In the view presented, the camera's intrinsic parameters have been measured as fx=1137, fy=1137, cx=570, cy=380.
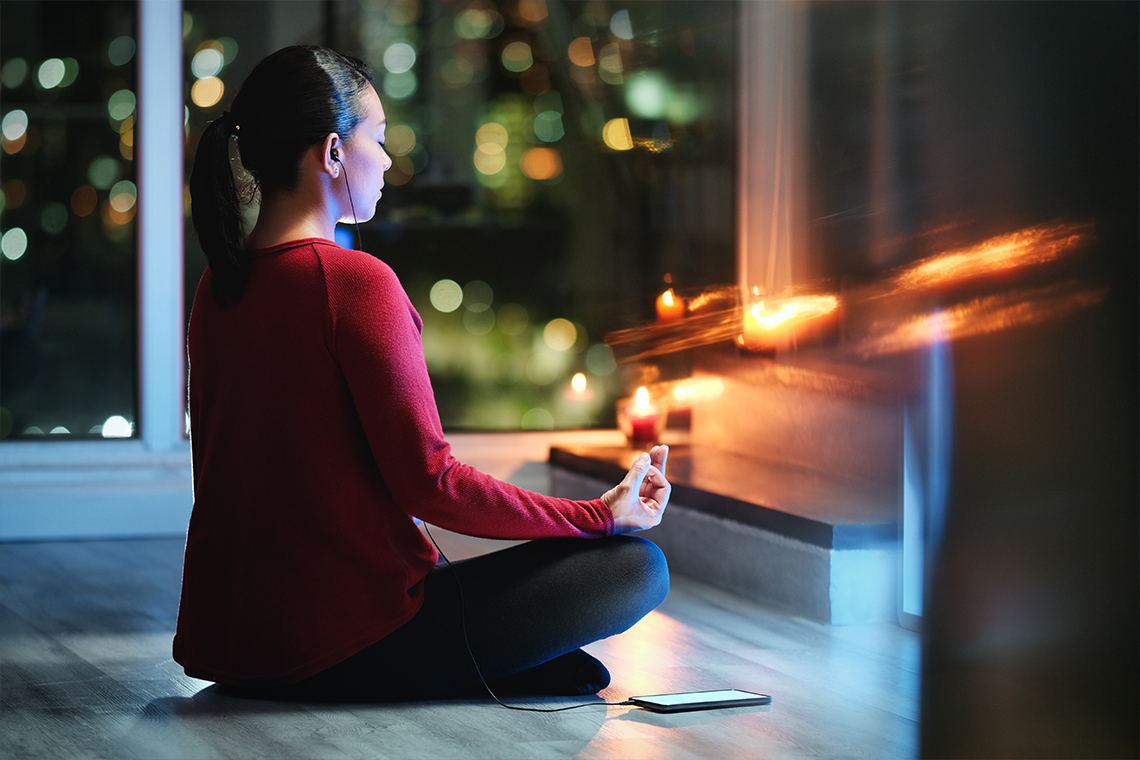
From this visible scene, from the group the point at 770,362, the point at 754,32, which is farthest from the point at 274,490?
the point at 754,32

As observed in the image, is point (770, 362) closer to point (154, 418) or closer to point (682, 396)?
point (682, 396)

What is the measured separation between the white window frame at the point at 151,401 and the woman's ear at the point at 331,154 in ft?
5.30

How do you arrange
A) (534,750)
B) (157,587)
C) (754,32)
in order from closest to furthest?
1. (534,750)
2. (157,587)
3. (754,32)

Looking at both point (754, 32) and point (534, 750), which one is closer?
point (534, 750)

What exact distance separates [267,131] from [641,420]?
1.57 meters

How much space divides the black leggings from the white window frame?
1496 millimetres

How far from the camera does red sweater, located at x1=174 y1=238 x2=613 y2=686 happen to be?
3.89ft

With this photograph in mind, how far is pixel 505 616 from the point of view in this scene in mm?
1296

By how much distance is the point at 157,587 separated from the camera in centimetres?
212

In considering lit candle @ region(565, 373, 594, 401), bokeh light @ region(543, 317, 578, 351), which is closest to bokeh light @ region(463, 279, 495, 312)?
bokeh light @ region(543, 317, 578, 351)

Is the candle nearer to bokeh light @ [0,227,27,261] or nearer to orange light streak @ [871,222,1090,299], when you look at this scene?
bokeh light @ [0,227,27,261]

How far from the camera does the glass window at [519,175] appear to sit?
283cm

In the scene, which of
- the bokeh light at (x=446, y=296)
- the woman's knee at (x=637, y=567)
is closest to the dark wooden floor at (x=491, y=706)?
the woman's knee at (x=637, y=567)

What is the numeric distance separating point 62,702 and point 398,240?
174cm
